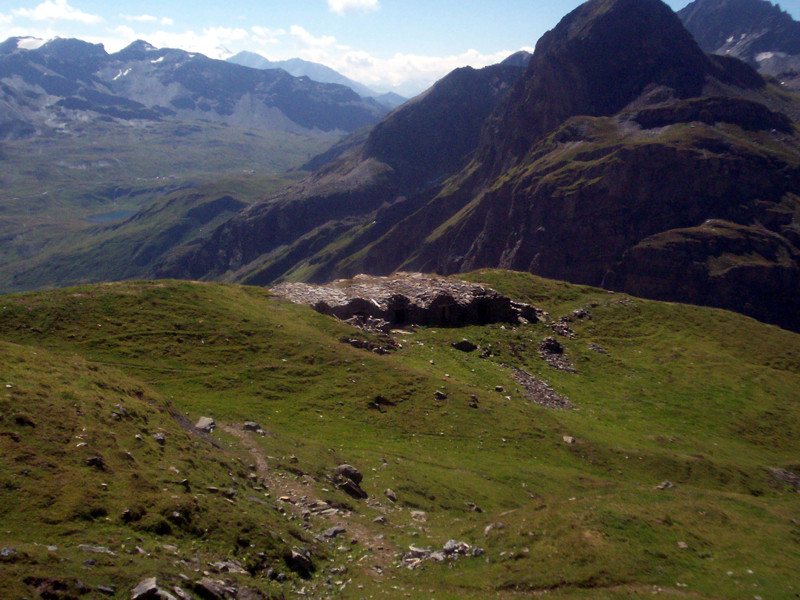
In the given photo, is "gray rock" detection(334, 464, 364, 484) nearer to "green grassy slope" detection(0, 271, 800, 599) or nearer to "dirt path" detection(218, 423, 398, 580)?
"green grassy slope" detection(0, 271, 800, 599)

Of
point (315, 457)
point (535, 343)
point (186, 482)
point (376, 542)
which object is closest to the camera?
point (186, 482)

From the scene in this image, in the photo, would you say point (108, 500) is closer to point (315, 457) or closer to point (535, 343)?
point (315, 457)

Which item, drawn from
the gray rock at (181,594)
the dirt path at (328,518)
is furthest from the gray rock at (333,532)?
the gray rock at (181,594)

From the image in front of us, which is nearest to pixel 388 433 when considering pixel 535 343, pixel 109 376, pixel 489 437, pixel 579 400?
pixel 489 437

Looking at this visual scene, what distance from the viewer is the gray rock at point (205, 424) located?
30188 millimetres

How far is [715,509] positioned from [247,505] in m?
Result: 20.7

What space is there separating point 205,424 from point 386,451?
35.1 ft

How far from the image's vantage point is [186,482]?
785 inches

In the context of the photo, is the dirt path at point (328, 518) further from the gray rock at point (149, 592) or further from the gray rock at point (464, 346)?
the gray rock at point (464, 346)

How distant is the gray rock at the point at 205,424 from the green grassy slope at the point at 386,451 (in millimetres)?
657

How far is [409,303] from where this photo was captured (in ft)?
197

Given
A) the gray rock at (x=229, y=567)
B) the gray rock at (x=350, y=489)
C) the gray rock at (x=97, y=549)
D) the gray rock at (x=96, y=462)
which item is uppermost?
the gray rock at (x=96, y=462)

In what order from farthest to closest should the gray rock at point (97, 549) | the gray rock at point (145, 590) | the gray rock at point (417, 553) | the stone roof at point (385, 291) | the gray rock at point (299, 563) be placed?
the stone roof at point (385, 291) < the gray rock at point (417, 553) < the gray rock at point (299, 563) < the gray rock at point (97, 549) < the gray rock at point (145, 590)

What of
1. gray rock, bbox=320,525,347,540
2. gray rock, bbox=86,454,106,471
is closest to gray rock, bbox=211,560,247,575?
gray rock, bbox=86,454,106,471
